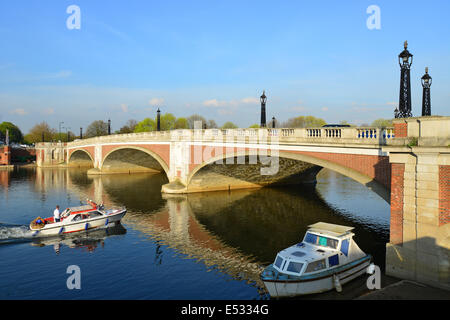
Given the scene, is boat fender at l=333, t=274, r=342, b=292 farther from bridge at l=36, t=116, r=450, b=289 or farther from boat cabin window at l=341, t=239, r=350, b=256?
bridge at l=36, t=116, r=450, b=289

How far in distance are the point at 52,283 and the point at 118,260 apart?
371 centimetres

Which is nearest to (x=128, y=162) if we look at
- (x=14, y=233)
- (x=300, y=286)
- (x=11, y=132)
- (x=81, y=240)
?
(x=14, y=233)

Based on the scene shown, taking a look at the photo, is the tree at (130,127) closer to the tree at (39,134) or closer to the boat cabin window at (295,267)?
the tree at (39,134)

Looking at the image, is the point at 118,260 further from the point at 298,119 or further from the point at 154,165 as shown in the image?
the point at 298,119

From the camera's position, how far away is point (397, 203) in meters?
13.7

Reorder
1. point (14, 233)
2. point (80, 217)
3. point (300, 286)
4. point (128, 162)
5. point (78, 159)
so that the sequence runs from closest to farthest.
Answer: point (300, 286) → point (14, 233) → point (80, 217) → point (128, 162) → point (78, 159)

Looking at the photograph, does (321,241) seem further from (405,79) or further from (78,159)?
(78,159)

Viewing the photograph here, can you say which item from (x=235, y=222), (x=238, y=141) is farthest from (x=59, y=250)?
(x=238, y=141)

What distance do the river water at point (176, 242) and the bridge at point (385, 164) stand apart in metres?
2.54

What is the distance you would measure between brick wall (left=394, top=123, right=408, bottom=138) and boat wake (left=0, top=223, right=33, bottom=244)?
22.7 metres

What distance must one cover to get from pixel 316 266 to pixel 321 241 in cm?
194

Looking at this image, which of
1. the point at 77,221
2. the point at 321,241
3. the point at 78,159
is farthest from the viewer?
the point at 78,159

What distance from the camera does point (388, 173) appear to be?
15.6 meters
